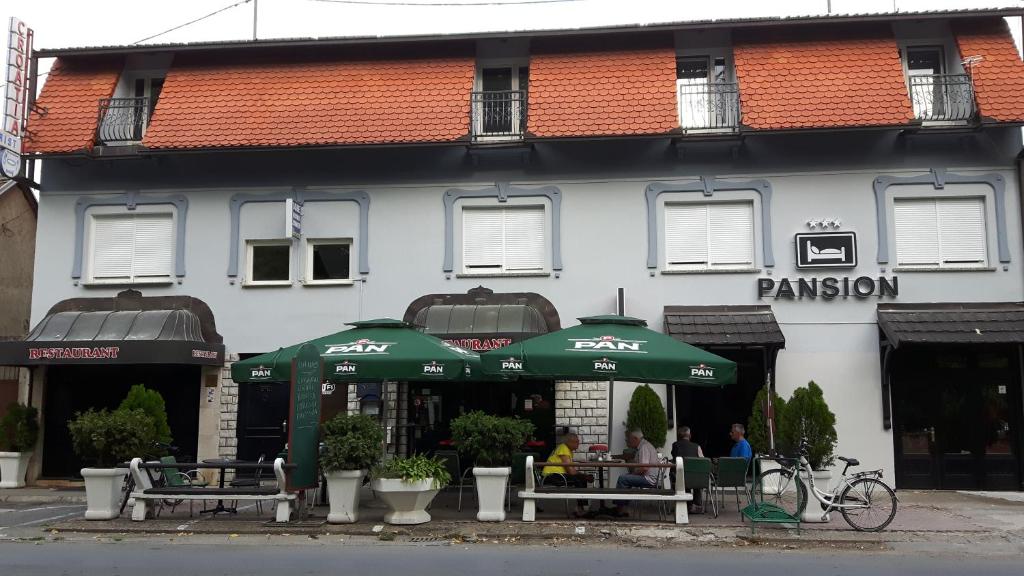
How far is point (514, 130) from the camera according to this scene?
17.7 metres

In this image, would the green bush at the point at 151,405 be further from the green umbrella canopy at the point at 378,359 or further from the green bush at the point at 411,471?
the green bush at the point at 411,471

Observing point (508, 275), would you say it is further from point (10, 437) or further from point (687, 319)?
point (10, 437)

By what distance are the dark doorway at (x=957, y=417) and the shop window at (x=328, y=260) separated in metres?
10.2

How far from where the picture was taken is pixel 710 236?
56.1 feet

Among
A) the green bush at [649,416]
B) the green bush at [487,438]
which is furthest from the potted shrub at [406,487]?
the green bush at [649,416]

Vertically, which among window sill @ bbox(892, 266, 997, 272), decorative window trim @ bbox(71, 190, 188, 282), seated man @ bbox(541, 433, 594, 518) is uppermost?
decorative window trim @ bbox(71, 190, 188, 282)

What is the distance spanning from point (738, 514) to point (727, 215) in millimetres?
6184

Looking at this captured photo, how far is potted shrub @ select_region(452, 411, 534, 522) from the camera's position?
12141 mm

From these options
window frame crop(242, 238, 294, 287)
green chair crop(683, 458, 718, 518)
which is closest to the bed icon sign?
green chair crop(683, 458, 718, 518)

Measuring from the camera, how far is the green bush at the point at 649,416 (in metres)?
16.0

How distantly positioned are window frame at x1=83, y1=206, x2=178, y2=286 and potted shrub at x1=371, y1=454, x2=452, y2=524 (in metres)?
8.12

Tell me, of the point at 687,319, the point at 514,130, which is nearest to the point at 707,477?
the point at 687,319

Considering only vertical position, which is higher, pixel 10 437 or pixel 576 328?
pixel 576 328

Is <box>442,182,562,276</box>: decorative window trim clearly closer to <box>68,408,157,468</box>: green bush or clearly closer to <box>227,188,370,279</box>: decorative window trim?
<box>227,188,370,279</box>: decorative window trim
